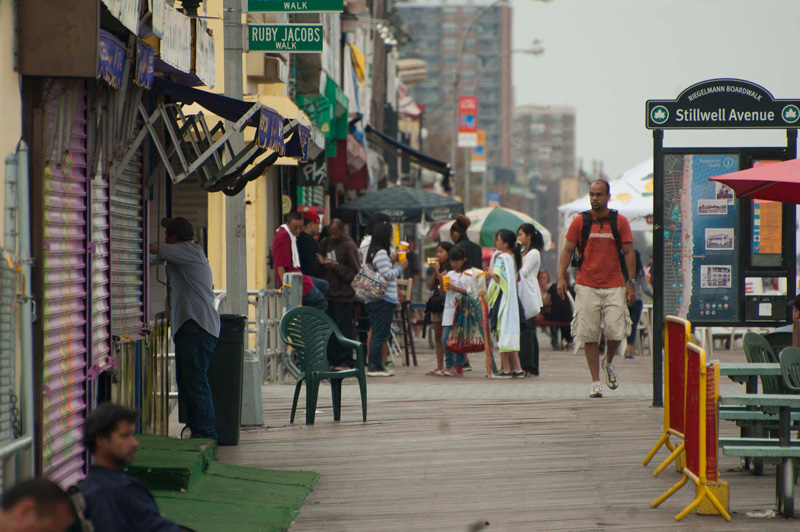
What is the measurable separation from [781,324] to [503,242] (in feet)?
15.7

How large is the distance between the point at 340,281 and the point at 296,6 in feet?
19.1

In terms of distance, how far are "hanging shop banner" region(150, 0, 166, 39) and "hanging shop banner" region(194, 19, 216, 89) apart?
115cm

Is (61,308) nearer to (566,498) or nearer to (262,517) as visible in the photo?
(262,517)

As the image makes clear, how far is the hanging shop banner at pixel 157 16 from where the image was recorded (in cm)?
809

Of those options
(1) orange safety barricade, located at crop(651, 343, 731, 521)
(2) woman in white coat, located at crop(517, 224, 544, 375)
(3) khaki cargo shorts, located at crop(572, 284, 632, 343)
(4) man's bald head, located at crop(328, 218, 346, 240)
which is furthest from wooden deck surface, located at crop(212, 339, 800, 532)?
(4) man's bald head, located at crop(328, 218, 346, 240)

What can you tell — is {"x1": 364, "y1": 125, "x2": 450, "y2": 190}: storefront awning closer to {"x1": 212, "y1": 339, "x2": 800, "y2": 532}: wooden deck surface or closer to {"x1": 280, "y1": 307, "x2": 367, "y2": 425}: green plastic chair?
{"x1": 212, "y1": 339, "x2": 800, "y2": 532}: wooden deck surface

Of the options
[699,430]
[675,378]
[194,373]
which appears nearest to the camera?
[699,430]

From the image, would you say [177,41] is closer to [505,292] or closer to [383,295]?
[383,295]

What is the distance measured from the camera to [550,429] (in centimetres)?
1082

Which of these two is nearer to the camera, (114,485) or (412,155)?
(114,485)

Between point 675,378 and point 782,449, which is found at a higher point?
point 675,378

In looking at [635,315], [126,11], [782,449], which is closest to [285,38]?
[126,11]

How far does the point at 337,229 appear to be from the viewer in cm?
1659

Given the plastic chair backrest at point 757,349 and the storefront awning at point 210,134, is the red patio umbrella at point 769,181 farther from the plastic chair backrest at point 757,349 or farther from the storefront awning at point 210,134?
the storefront awning at point 210,134
